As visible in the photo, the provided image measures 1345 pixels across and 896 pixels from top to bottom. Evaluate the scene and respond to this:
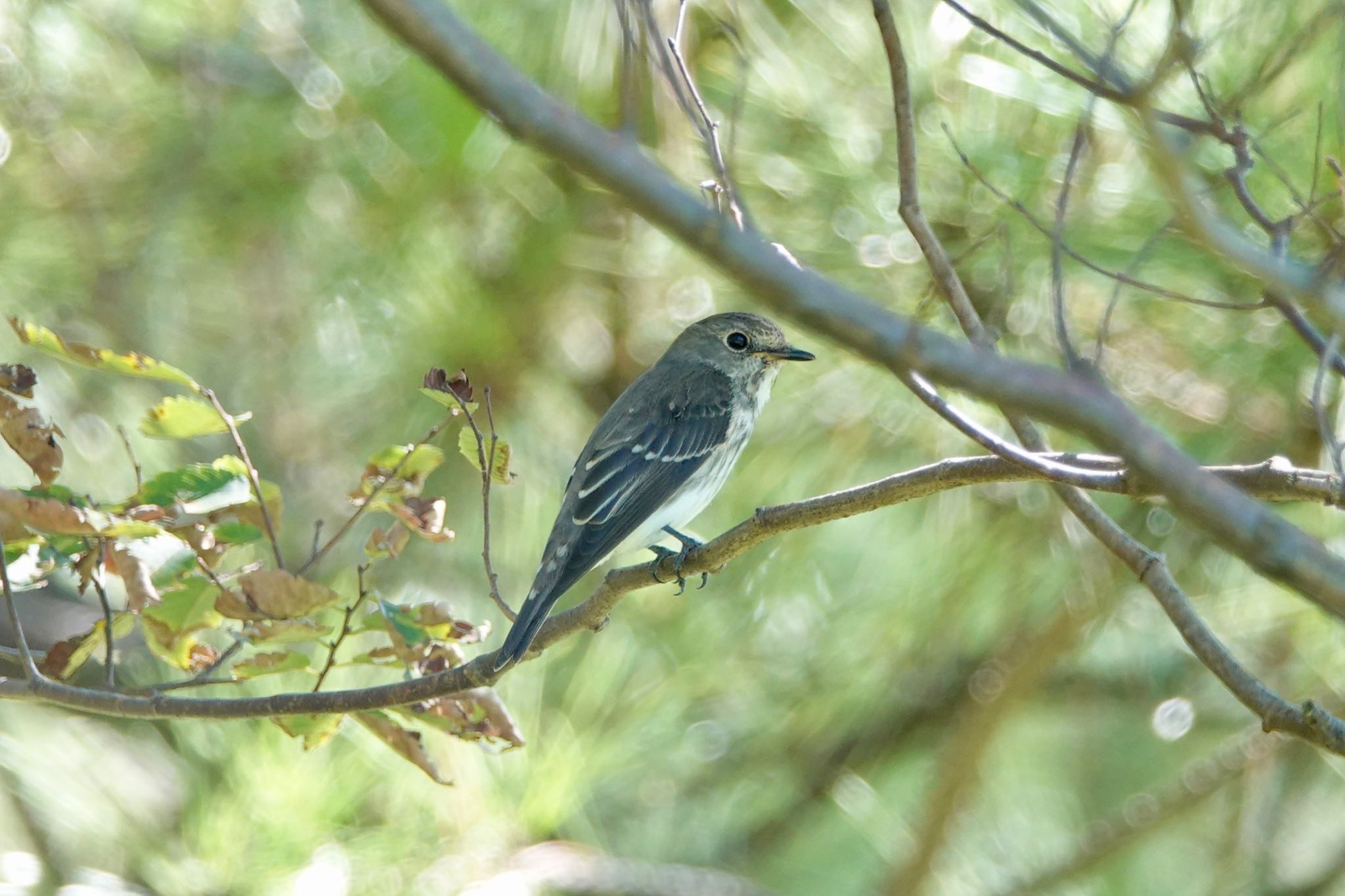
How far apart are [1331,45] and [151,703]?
239 cm

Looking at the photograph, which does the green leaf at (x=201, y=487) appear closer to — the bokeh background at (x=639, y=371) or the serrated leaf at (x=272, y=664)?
the serrated leaf at (x=272, y=664)

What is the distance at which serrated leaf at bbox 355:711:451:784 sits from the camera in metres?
2.00

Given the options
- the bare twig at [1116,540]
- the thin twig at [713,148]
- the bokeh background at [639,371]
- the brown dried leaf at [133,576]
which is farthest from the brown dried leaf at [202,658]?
the bare twig at [1116,540]

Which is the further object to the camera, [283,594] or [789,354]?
[789,354]

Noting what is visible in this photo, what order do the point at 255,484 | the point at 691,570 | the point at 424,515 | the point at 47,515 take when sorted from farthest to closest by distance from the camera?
the point at 691,570
the point at 424,515
the point at 255,484
the point at 47,515

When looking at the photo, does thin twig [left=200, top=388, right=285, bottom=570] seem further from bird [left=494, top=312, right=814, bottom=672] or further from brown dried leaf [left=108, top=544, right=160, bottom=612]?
bird [left=494, top=312, right=814, bottom=672]

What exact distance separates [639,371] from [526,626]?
180cm

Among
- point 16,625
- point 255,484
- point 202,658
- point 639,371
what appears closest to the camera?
point 16,625

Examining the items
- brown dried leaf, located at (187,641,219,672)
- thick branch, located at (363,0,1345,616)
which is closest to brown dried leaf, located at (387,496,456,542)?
brown dried leaf, located at (187,641,219,672)

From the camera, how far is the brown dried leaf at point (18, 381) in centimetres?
178

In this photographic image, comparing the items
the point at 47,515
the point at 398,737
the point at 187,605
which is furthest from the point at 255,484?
the point at 398,737

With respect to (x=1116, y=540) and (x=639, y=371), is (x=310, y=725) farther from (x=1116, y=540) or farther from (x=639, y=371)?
(x=639, y=371)

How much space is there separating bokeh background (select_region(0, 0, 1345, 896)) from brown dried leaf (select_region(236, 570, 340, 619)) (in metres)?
1.24

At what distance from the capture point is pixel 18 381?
5.83ft
